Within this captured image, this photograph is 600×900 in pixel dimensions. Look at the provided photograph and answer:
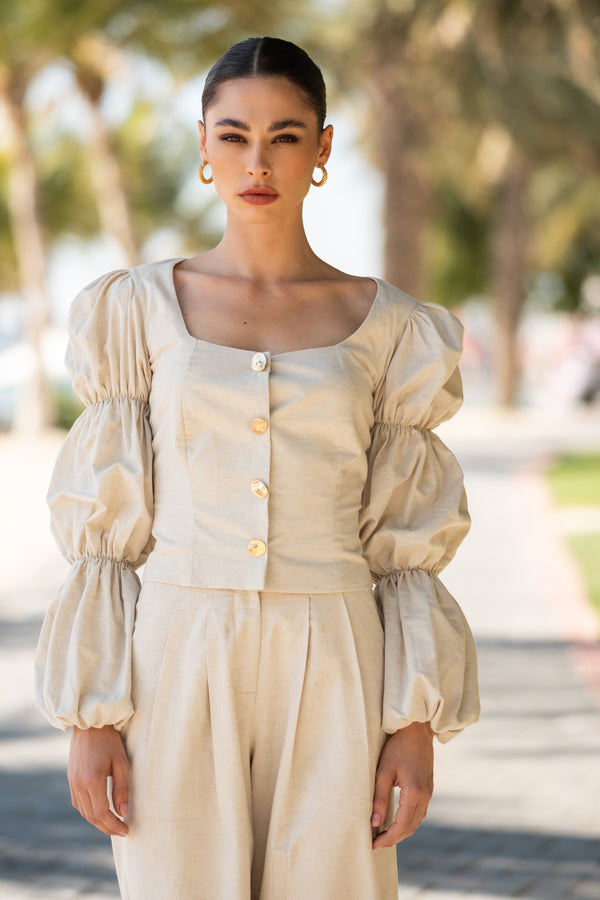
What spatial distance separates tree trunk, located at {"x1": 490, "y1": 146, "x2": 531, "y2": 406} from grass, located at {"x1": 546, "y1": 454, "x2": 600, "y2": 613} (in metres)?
10.5

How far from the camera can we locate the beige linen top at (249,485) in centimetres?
199

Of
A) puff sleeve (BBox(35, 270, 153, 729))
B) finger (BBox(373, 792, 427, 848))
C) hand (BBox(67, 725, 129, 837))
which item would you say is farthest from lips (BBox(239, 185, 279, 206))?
finger (BBox(373, 792, 427, 848))

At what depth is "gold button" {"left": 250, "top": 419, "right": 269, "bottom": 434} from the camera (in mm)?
1987

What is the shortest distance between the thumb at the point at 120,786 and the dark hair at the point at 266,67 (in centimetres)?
111

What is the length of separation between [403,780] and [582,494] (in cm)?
1314

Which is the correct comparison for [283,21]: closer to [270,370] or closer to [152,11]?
[152,11]

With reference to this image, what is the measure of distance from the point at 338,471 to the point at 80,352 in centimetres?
50

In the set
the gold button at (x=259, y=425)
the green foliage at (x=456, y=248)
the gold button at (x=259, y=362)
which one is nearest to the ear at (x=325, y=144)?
the gold button at (x=259, y=362)

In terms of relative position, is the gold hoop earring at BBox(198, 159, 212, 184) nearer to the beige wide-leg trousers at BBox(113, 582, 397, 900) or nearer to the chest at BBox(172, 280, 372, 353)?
the chest at BBox(172, 280, 372, 353)

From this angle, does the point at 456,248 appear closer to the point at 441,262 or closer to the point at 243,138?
the point at 441,262

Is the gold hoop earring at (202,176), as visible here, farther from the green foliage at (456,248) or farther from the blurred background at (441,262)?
the green foliage at (456,248)

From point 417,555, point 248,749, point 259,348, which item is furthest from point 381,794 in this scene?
point 259,348

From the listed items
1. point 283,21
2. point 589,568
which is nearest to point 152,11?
point 283,21

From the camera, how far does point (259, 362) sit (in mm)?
2004
